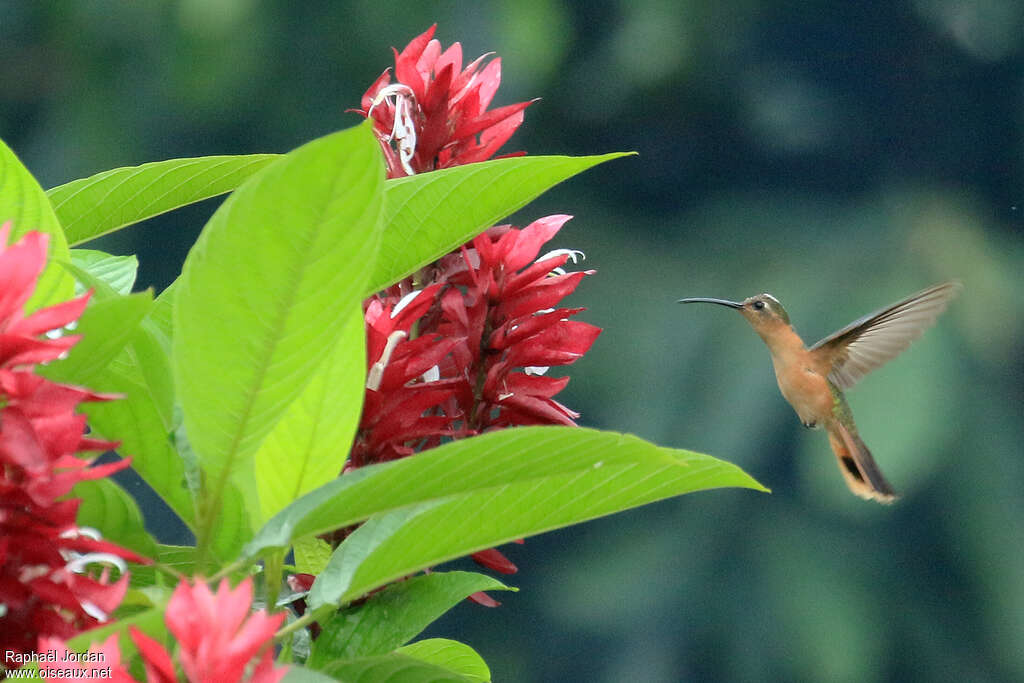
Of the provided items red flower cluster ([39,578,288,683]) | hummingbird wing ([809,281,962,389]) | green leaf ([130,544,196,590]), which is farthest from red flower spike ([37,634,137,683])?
hummingbird wing ([809,281,962,389])

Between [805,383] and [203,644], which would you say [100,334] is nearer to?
[203,644]

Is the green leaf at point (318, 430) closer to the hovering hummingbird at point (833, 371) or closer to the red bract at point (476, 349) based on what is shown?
the red bract at point (476, 349)

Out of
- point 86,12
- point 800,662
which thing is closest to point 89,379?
point 800,662

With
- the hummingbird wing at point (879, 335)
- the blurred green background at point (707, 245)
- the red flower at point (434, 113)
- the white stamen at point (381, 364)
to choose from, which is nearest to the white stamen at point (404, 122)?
the red flower at point (434, 113)

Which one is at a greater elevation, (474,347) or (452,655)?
(474,347)

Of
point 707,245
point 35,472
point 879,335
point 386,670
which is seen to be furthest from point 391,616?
point 707,245

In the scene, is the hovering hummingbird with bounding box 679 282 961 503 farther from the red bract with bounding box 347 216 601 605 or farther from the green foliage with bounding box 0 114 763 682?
the green foliage with bounding box 0 114 763 682

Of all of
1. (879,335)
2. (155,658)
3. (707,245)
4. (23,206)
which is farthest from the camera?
(707,245)
